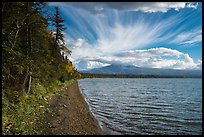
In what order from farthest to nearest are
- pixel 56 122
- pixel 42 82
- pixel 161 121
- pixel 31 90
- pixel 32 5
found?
pixel 42 82
pixel 31 90
pixel 161 121
pixel 32 5
pixel 56 122

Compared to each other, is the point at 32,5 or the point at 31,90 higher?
the point at 32,5

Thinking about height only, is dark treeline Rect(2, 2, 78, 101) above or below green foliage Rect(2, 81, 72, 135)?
above

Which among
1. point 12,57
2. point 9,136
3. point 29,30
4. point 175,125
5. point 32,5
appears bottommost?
point 175,125

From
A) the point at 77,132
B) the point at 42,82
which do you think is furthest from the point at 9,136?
the point at 42,82

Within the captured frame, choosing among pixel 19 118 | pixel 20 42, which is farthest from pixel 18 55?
pixel 20 42

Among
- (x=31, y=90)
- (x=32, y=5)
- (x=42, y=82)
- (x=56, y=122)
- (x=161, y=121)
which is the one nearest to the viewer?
(x=56, y=122)

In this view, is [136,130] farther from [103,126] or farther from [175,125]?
[175,125]

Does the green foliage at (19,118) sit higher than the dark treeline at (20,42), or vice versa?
the dark treeline at (20,42)

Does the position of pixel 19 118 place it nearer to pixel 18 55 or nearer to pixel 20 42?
pixel 18 55

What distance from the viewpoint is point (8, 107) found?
11977mm

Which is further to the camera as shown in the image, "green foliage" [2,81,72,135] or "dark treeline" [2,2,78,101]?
"dark treeline" [2,2,78,101]

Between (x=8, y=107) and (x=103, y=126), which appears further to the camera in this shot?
(x=103, y=126)

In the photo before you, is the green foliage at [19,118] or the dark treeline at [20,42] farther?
the dark treeline at [20,42]

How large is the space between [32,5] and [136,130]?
33.9 feet
